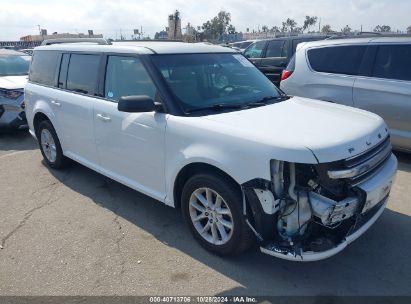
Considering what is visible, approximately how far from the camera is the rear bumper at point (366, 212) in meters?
2.90

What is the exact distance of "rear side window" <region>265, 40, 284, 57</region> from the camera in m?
10.6

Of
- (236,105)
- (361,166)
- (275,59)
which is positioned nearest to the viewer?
(361,166)

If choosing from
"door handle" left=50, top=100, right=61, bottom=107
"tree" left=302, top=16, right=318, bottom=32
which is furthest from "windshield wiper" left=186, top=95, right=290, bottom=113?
"tree" left=302, top=16, right=318, bottom=32

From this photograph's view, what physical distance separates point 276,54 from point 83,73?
6.96 meters

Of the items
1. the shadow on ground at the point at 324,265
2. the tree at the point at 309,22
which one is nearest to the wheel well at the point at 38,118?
the shadow on ground at the point at 324,265

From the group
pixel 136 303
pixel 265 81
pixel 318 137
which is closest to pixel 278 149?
pixel 318 137

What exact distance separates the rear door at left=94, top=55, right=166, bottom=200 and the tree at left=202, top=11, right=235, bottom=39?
85.3 m

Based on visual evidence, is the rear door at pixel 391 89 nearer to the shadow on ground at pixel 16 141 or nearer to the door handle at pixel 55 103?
the door handle at pixel 55 103

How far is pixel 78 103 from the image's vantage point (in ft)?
15.5

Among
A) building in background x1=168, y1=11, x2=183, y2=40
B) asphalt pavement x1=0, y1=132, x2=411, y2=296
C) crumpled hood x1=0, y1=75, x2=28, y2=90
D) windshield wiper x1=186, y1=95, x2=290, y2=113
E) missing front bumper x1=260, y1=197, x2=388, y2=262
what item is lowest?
asphalt pavement x1=0, y1=132, x2=411, y2=296

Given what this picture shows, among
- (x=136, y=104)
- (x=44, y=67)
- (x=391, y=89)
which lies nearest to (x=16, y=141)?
(x=44, y=67)

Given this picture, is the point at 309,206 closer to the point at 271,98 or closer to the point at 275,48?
the point at 271,98

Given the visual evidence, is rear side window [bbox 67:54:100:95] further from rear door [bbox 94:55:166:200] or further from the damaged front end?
the damaged front end

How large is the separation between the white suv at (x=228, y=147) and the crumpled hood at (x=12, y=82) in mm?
3802
